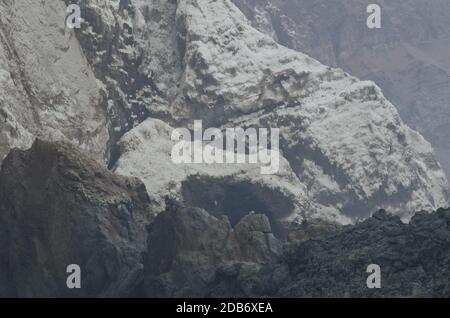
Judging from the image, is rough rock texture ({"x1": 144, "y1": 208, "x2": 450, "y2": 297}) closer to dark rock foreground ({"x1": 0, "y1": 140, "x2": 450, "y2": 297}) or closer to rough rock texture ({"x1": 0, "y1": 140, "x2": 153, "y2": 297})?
dark rock foreground ({"x1": 0, "y1": 140, "x2": 450, "y2": 297})

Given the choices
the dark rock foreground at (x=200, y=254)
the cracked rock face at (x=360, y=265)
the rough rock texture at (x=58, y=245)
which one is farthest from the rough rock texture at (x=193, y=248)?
the cracked rock face at (x=360, y=265)

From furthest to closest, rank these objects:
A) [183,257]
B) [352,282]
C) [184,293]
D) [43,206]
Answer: [43,206] → [183,257] → [184,293] → [352,282]

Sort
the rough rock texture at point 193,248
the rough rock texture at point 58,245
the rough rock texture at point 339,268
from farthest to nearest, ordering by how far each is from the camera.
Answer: the rough rock texture at point 58,245
the rough rock texture at point 193,248
the rough rock texture at point 339,268

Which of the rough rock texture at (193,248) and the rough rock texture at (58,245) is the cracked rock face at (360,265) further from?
the rough rock texture at (58,245)

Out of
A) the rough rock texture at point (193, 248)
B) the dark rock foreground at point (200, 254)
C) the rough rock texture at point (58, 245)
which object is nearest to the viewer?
the dark rock foreground at point (200, 254)

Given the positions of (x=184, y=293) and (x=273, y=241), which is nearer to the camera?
(x=184, y=293)
